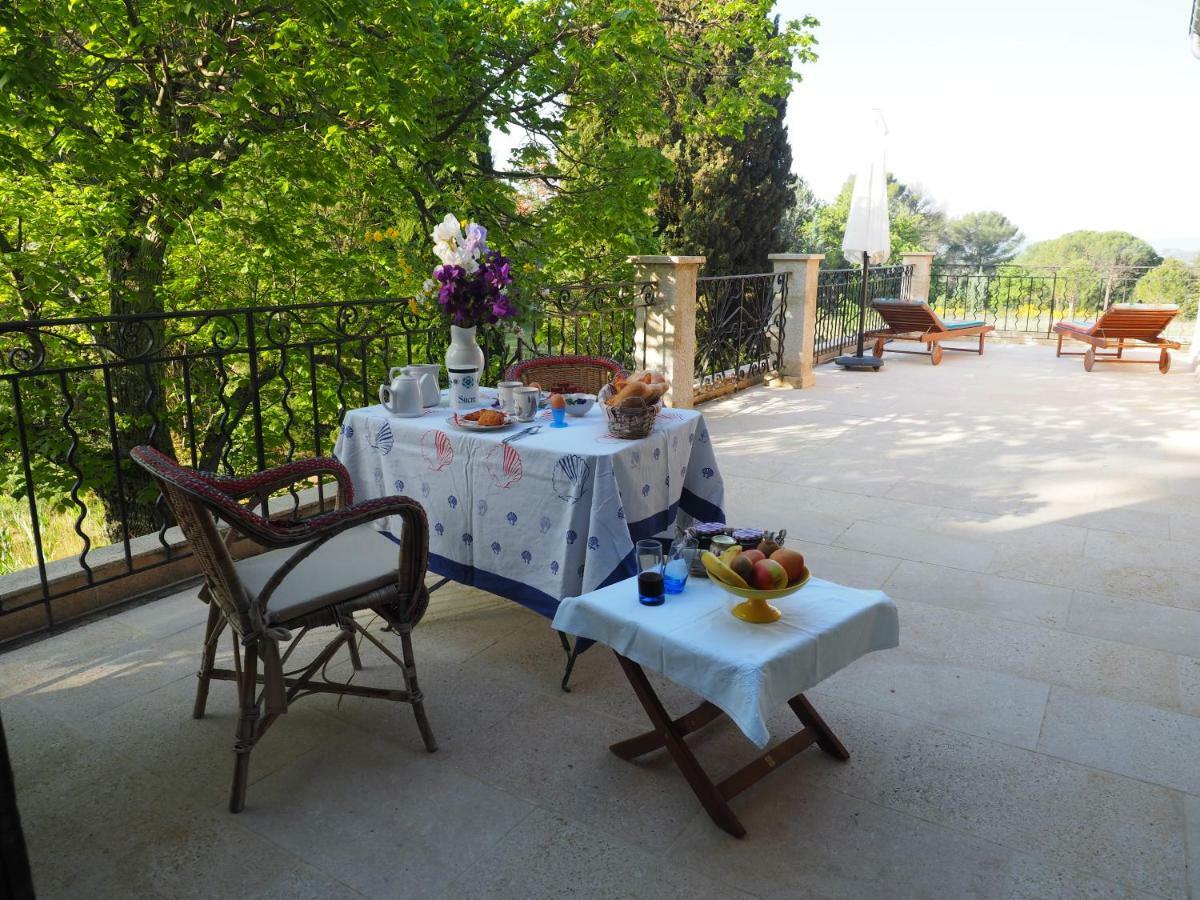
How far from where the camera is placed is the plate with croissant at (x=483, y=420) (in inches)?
108

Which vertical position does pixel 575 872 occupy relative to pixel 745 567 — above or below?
below

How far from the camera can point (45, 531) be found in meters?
11.0

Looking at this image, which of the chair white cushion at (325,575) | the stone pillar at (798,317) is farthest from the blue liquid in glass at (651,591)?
the stone pillar at (798,317)

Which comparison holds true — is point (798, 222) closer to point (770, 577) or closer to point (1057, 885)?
point (770, 577)

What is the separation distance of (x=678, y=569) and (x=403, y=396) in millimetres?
1394

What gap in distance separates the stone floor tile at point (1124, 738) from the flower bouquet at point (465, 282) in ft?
7.27

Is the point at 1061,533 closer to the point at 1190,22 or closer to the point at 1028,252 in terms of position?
the point at 1190,22

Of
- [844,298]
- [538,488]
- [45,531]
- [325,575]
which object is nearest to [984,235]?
[844,298]

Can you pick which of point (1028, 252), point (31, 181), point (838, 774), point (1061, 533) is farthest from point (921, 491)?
point (1028, 252)

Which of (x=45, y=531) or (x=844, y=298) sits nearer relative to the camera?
(x=844, y=298)

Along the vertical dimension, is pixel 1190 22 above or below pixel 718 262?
above

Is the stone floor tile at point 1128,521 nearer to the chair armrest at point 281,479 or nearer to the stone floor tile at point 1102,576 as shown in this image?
the stone floor tile at point 1102,576

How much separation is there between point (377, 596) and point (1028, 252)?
1978 inches

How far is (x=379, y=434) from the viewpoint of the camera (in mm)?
2945
